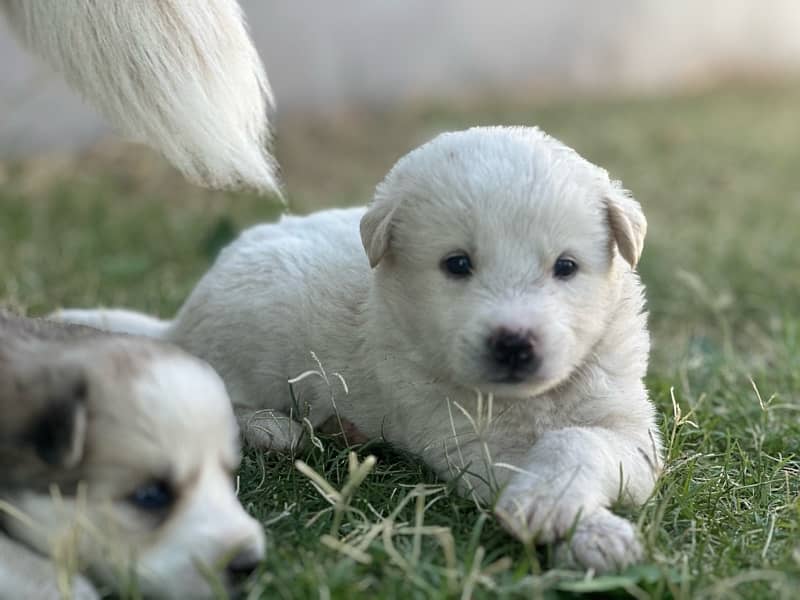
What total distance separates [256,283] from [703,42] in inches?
505

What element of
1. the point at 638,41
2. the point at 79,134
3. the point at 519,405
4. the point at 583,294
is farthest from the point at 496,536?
the point at 638,41

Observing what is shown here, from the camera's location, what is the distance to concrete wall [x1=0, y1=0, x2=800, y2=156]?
10.3 meters

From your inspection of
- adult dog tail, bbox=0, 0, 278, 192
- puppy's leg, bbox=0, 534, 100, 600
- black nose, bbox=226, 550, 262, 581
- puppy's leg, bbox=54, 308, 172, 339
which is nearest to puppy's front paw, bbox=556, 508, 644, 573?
black nose, bbox=226, 550, 262, 581

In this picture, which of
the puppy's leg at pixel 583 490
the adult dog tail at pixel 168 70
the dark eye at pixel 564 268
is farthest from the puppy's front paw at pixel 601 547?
the adult dog tail at pixel 168 70

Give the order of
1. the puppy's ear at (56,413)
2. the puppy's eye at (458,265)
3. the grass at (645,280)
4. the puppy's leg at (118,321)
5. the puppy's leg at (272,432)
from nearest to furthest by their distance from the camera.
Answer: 1. the puppy's ear at (56,413)
2. the grass at (645,280)
3. the puppy's eye at (458,265)
4. the puppy's leg at (272,432)
5. the puppy's leg at (118,321)

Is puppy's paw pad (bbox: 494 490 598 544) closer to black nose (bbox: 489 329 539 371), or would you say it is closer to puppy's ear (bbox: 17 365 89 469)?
black nose (bbox: 489 329 539 371)

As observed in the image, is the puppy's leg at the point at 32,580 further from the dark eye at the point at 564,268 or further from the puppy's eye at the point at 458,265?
the dark eye at the point at 564,268

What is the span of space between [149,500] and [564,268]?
147 cm

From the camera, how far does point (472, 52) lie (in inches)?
550

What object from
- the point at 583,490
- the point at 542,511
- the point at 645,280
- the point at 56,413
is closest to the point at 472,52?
the point at 645,280

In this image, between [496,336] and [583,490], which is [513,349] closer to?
[496,336]

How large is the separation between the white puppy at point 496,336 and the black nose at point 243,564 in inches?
29.4

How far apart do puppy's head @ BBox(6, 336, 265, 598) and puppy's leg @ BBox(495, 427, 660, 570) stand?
825 millimetres

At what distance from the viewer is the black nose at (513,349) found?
3.41m
